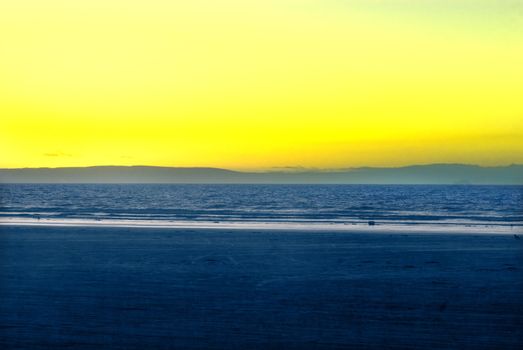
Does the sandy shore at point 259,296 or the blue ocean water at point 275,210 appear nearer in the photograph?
the sandy shore at point 259,296

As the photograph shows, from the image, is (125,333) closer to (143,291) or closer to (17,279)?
(143,291)

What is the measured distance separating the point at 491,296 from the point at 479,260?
7237mm

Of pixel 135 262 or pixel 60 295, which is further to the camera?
pixel 135 262

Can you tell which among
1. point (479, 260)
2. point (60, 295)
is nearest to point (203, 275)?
point (60, 295)

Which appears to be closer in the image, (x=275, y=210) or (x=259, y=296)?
(x=259, y=296)

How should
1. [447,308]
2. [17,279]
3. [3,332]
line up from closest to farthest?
[3,332] → [447,308] → [17,279]

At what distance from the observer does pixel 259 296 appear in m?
16.0

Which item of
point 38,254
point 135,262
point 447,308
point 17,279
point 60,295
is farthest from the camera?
point 38,254

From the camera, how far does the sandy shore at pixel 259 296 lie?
12203 millimetres

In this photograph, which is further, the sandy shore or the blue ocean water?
the blue ocean water

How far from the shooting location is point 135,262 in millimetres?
22203

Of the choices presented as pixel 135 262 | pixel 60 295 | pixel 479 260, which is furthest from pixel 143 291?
pixel 479 260

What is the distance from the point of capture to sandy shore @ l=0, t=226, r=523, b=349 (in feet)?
40.0

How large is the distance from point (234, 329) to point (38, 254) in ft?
44.9
